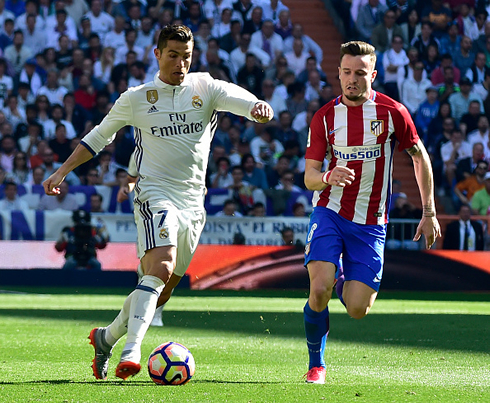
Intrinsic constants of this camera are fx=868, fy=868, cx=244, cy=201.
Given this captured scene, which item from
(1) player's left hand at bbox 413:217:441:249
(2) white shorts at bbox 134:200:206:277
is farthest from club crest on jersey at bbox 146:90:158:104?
(1) player's left hand at bbox 413:217:441:249

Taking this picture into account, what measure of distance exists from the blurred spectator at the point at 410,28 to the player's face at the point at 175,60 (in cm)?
1395

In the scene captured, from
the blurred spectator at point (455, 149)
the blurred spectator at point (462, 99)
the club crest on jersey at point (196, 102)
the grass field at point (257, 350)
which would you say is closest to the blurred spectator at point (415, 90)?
the blurred spectator at point (462, 99)

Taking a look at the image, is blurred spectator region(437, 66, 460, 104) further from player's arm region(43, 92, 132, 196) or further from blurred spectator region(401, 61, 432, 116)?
player's arm region(43, 92, 132, 196)

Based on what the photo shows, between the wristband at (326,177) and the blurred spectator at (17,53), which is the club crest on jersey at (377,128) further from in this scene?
the blurred spectator at (17,53)

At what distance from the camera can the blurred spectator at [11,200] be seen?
14.6 metres

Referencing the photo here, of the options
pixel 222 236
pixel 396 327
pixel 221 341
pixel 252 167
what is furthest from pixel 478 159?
pixel 221 341

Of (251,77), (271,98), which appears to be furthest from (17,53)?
(271,98)

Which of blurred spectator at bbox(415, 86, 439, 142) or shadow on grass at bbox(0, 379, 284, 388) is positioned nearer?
shadow on grass at bbox(0, 379, 284, 388)

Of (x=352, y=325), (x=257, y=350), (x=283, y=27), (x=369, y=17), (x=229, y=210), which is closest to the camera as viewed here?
(x=257, y=350)

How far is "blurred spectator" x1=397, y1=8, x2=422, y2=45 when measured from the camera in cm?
1903

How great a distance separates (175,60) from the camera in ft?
18.9

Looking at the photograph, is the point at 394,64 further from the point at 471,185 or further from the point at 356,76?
the point at 356,76

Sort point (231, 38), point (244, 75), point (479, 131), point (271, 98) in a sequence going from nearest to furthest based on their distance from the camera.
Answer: point (271, 98)
point (244, 75)
point (479, 131)
point (231, 38)

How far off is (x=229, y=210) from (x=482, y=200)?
4.85 metres
